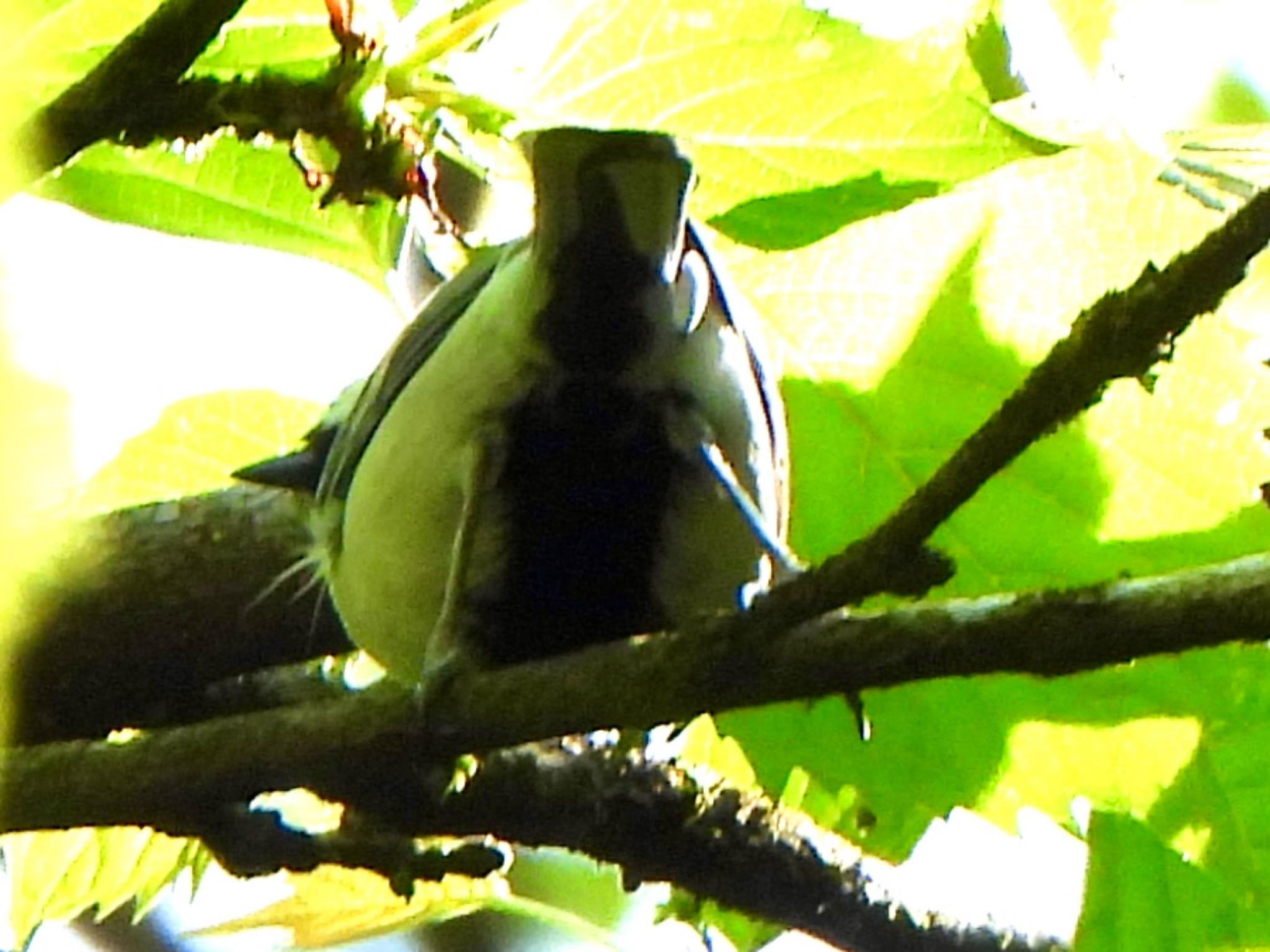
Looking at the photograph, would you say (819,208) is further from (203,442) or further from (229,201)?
(203,442)

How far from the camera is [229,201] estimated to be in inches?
32.2

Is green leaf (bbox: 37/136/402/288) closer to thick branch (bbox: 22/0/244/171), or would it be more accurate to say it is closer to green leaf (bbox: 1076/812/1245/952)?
thick branch (bbox: 22/0/244/171)

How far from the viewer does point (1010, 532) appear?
0.82 m

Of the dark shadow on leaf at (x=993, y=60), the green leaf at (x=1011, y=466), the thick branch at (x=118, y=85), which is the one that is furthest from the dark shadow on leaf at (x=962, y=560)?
the thick branch at (x=118, y=85)

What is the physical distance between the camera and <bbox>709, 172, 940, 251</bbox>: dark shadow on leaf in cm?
68

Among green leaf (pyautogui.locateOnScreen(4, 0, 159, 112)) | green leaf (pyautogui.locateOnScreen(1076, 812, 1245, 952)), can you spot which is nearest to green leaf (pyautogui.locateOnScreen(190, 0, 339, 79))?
green leaf (pyautogui.locateOnScreen(4, 0, 159, 112))

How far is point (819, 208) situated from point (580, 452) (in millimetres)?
134

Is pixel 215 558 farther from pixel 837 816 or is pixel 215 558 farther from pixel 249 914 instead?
pixel 837 816

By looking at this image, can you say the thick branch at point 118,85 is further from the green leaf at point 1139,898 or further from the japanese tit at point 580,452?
the green leaf at point 1139,898

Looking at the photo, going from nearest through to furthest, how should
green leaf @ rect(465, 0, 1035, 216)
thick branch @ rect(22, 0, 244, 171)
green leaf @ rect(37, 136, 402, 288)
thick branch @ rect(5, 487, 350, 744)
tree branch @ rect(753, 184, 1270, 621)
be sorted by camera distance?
tree branch @ rect(753, 184, 1270, 621) → thick branch @ rect(22, 0, 244, 171) → green leaf @ rect(465, 0, 1035, 216) → green leaf @ rect(37, 136, 402, 288) → thick branch @ rect(5, 487, 350, 744)

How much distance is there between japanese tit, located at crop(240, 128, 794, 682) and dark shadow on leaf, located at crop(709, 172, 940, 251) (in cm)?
3

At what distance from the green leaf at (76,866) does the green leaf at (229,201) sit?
34 centimetres

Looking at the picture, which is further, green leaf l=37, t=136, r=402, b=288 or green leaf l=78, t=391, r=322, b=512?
green leaf l=78, t=391, r=322, b=512

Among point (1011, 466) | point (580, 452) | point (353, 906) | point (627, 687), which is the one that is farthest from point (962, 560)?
point (353, 906)
